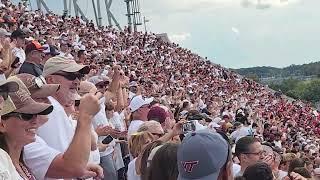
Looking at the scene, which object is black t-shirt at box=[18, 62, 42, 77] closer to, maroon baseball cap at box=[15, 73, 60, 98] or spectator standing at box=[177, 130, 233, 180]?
maroon baseball cap at box=[15, 73, 60, 98]

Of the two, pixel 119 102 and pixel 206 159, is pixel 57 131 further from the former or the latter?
pixel 119 102

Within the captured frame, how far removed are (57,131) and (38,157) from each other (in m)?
0.42

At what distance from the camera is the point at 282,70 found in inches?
6481

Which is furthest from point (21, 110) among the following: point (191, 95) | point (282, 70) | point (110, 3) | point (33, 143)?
point (282, 70)

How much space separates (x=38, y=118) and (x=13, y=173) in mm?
441

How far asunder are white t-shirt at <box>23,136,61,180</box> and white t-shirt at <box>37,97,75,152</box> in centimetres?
31

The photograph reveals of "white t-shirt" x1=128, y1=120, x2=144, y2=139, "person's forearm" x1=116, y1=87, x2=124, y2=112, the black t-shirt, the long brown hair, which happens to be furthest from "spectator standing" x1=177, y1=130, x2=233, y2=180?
"person's forearm" x1=116, y1=87, x2=124, y2=112

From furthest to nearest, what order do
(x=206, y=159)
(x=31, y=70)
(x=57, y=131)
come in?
(x=31, y=70), (x=57, y=131), (x=206, y=159)

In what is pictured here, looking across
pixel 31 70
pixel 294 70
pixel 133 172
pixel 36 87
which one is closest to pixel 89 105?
pixel 36 87

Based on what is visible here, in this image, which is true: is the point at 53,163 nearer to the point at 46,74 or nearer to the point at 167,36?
the point at 46,74

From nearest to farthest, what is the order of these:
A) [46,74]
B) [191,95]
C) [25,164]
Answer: [25,164], [46,74], [191,95]

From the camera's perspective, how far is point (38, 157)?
362 cm

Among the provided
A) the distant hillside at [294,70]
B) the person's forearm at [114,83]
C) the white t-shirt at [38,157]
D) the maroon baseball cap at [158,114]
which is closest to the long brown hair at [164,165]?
the white t-shirt at [38,157]

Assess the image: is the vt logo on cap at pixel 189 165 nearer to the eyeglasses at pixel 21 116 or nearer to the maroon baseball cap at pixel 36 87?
the eyeglasses at pixel 21 116
